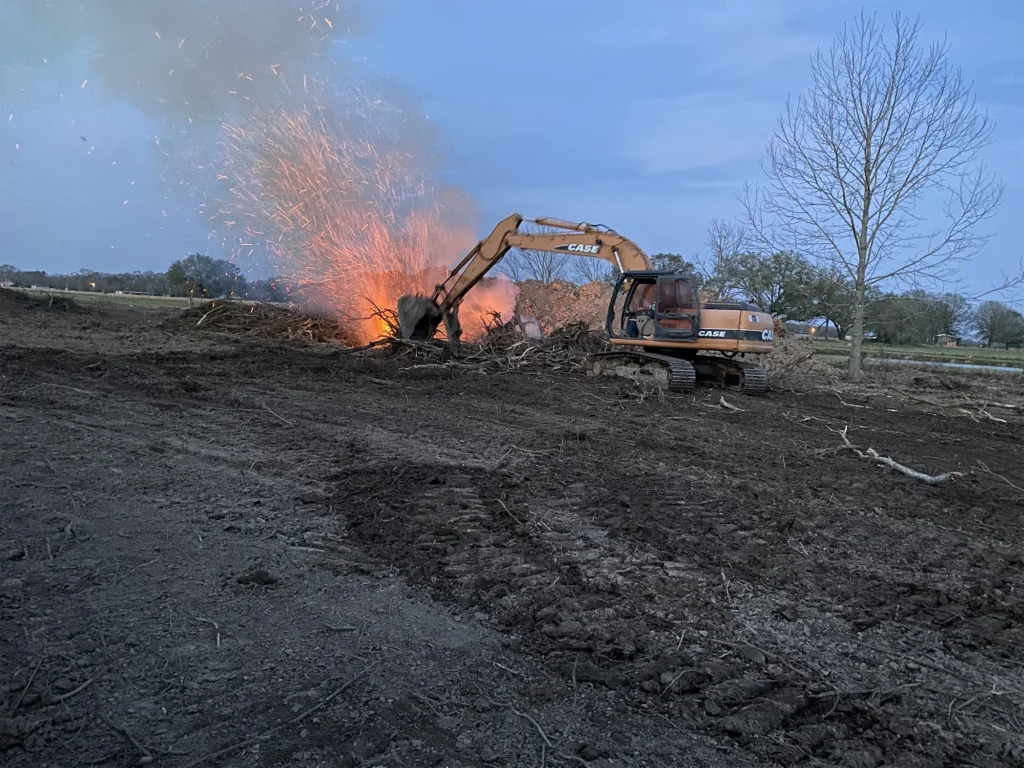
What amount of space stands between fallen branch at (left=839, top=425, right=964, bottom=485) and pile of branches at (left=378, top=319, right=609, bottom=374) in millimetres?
7562

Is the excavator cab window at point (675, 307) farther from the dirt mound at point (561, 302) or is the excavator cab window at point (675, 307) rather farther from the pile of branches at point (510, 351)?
the dirt mound at point (561, 302)

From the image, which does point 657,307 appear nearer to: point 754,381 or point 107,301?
point 754,381

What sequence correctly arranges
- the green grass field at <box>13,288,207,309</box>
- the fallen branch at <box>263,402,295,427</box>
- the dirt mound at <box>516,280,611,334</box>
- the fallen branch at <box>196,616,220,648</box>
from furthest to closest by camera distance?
the green grass field at <box>13,288,207,309</box>
the dirt mound at <box>516,280,611,334</box>
the fallen branch at <box>263,402,295,427</box>
the fallen branch at <box>196,616,220,648</box>

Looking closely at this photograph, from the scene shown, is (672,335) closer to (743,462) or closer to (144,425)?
(743,462)

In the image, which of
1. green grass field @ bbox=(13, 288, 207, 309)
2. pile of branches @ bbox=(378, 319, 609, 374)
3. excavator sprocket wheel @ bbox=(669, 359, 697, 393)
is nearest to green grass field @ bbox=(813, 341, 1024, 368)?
pile of branches @ bbox=(378, 319, 609, 374)

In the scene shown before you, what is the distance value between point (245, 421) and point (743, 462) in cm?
570

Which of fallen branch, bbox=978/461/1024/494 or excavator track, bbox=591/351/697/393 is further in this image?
excavator track, bbox=591/351/697/393

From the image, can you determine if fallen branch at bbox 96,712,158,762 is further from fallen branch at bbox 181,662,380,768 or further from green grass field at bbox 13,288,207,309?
green grass field at bbox 13,288,207,309

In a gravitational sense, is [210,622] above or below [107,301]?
below

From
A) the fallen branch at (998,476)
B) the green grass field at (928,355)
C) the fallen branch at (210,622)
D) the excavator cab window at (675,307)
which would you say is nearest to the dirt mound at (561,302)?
the green grass field at (928,355)

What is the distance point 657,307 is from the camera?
42.6ft

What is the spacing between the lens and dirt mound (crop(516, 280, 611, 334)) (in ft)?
79.0

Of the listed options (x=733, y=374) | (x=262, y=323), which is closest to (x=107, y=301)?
(x=262, y=323)

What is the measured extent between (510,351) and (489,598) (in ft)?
38.9
